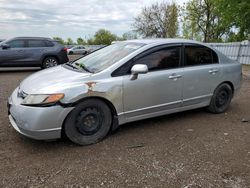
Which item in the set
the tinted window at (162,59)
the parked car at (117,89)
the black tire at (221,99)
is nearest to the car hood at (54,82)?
the parked car at (117,89)

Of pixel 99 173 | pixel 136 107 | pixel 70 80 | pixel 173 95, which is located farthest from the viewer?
pixel 173 95

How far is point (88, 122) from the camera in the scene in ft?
12.4

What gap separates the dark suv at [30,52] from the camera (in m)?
11.2

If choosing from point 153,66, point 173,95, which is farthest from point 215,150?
point 153,66

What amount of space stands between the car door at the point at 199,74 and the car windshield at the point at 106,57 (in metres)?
0.99

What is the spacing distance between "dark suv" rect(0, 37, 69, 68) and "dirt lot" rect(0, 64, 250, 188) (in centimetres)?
750

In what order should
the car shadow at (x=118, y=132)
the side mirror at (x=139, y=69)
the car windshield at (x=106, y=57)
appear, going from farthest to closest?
the car windshield at (x=106, y=57) < the side mirror at (x=139, y=69) < the car shadow at (x=118, y=132)

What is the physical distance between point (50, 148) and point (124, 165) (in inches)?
44.5

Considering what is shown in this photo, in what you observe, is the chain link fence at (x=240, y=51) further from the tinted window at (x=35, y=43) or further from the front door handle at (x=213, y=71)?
the front door handle at (x=213, y=71)

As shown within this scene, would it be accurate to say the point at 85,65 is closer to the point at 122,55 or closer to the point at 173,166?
the point at 122,55

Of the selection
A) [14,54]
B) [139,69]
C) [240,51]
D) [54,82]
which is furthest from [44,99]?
[240,51]

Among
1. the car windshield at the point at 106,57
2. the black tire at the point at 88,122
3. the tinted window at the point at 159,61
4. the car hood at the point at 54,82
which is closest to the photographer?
the car hood at the point at 54,82

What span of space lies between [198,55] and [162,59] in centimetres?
89

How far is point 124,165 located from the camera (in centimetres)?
327
